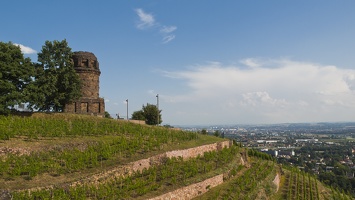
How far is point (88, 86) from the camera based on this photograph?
42062 millimetres

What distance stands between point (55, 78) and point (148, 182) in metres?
19.1

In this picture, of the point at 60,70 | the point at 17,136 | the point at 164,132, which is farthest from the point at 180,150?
the point at 60,70

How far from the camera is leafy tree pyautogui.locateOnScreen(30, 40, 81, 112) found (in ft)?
108

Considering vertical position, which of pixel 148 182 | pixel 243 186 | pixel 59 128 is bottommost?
pixel 243 186

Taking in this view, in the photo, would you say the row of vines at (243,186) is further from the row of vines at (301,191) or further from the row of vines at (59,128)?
the row of vines at (59,128)

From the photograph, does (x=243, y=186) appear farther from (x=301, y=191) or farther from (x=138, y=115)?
(x=138, y=115)

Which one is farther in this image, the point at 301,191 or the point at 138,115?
the point at 138,115

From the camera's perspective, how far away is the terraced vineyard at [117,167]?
57.9 feet

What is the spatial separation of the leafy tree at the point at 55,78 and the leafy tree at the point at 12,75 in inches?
72.1

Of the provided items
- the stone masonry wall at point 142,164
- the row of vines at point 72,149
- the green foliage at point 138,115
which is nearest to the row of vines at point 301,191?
the stone masonry wall at point 142,164

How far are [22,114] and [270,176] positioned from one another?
90.9 feet

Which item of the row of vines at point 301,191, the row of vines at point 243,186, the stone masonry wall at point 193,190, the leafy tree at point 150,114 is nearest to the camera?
the stone masonry wall at point 193,190

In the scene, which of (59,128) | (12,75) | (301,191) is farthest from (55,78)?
(301,191)

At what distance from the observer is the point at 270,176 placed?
1184 inches
